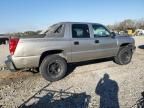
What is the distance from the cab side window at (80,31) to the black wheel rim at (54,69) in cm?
116

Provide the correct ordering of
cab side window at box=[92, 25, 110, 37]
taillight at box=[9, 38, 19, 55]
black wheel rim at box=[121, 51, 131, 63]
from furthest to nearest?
black wheel rim at box=[121, 51, 131, 63] < cab side window at box=[92, 25, 110, 37] < taillight at box=[9, 38, 19, 55]

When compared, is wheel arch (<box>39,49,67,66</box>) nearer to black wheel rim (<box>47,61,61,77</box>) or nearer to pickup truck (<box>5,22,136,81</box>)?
pickup truck (<box>5,22,136,81</box>)

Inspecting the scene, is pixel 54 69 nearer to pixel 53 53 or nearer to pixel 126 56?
pixel 53 53

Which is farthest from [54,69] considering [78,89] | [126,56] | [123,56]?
[126,56]

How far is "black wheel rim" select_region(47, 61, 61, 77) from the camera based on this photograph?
287 inches

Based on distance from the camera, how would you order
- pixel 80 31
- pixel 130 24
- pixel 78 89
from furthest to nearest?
1. pixel 130 24
2. pixel 80 31
3. pixel 78 89

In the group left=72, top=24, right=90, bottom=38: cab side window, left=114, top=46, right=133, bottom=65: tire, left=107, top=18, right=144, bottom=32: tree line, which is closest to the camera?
left=72, top=24, right=90, bottom=38: cab side window

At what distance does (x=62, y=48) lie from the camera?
7367 mm

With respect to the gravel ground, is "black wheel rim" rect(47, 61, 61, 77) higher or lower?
higher

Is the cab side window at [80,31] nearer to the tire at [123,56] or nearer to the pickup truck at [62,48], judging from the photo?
the pickup truck at [62,48]

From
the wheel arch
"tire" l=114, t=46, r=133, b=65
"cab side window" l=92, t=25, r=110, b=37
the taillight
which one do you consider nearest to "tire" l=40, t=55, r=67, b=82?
the wheel arch

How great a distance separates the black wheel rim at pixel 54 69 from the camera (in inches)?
287

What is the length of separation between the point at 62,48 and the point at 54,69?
753 mm

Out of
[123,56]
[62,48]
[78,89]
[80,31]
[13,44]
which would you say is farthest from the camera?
[123,56]
